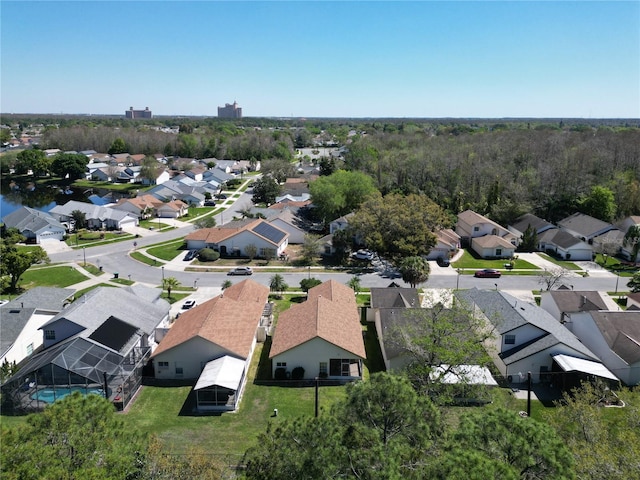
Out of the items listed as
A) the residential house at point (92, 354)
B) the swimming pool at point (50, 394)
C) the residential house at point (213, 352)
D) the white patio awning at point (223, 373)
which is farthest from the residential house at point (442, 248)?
the swimming pool at point (50, 394)

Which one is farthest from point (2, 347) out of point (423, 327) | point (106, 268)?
point (423, 327)

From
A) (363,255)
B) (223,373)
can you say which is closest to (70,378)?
(223,373)

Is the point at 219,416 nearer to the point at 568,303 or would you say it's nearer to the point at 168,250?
the point at 568,303

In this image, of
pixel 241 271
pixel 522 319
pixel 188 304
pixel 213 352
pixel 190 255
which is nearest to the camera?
pixel 213 352

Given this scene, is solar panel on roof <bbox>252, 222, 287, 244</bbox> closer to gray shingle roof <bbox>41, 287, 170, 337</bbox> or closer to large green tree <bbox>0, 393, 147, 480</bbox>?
gray shingle roof <bbox>41, 287, 170, 337</bbox>

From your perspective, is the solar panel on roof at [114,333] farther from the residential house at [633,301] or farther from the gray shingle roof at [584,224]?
the gray shingle roof at [584,224]

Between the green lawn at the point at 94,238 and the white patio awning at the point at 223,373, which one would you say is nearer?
the white patio awning at the point at 223,373

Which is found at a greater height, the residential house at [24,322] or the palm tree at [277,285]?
the residential house at [24,322]
